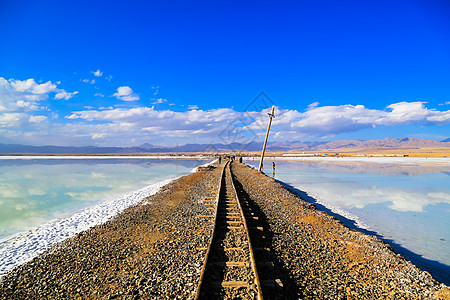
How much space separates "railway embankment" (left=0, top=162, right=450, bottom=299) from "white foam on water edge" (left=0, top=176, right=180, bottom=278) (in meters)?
0.66

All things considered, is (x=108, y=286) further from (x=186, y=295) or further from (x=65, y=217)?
(x=65, y=217)

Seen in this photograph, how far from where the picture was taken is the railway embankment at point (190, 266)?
16.1 ft

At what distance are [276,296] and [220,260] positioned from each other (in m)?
1.74

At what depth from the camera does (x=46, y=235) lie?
9.27 metres

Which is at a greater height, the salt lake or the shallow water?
the shallow water

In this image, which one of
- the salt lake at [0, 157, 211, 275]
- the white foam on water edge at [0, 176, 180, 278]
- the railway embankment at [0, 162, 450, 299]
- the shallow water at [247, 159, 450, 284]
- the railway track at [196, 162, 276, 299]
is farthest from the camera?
the salt lake at [0, 157, 211, 275]

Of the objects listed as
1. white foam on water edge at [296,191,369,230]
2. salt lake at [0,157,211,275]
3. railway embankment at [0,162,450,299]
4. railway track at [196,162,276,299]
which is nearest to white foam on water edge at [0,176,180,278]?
salt lake at [0,157,211,275]

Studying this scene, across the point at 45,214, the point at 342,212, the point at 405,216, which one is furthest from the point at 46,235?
the point at 405,216

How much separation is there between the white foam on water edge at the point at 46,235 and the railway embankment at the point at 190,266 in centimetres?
66

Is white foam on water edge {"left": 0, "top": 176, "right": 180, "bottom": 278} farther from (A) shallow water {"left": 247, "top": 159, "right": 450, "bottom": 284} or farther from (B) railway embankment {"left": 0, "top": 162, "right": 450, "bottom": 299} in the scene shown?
(A) shallow water {"left": 247, "top": 159, "right": 450, "bottom": 284}

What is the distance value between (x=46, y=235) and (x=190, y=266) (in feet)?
23.9

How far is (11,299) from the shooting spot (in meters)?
4.92

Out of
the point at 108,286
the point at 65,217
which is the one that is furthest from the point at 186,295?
the point at 65,217

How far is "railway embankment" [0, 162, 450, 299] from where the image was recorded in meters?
4.91
